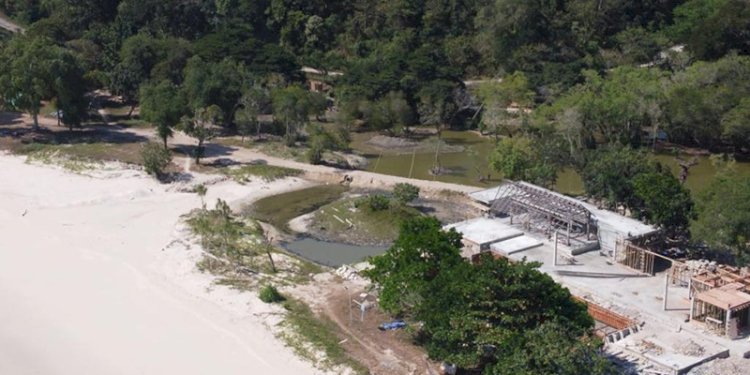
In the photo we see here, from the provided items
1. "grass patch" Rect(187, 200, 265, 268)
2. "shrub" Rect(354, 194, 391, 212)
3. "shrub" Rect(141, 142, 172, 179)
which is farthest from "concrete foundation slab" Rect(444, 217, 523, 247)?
"shrub" Rect(141, 142, 172, 179)

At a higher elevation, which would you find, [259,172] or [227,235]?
[259,172]

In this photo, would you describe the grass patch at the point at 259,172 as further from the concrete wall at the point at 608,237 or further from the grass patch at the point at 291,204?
the concrete wall at the point at 608,237

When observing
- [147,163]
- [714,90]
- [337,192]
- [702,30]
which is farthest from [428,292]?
[702,30]

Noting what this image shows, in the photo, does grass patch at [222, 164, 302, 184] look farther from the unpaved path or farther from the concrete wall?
the concrete wall

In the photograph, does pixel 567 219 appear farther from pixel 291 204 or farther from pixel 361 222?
pixel 291 204

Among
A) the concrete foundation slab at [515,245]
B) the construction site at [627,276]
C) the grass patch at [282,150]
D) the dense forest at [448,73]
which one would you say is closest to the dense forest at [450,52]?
the dense forest at [448,73]

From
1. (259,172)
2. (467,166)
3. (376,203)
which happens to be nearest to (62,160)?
(259,172)
